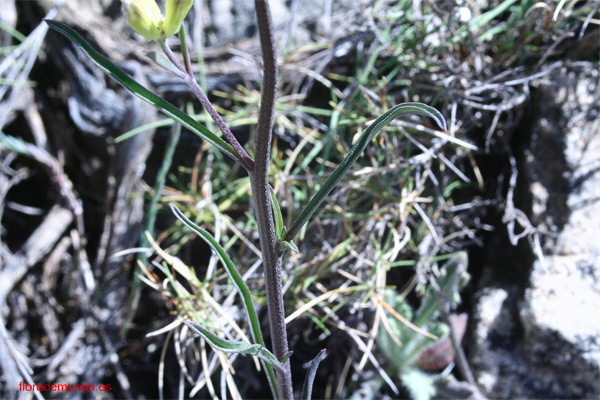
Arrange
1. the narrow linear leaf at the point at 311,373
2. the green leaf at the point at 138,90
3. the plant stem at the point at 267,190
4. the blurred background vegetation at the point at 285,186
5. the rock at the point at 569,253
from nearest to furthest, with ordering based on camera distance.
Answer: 1. the plant stem at the point at 267,190
2. the green leaf at the point at 138,90
3. the narrow linear leaf at the point at 311,373
4. the rock at the point at 569,253
5. the blurred background vegetation at the point at 285,186

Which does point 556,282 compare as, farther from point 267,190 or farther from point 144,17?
point 144,17

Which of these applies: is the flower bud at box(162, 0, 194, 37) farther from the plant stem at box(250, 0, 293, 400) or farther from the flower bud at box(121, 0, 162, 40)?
the plant stem at box(250, 0, 293, 400)

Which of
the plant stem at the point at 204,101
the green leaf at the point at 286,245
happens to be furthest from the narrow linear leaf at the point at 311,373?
the plant stem at the point at 204,101

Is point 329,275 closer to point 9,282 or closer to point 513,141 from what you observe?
point 513,141

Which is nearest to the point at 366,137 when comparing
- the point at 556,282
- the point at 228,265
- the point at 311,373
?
the point at 228,265

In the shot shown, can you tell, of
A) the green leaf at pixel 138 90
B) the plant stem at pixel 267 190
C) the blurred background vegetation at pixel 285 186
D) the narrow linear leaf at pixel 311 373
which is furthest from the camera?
the blurred background vegetation at pixel 285 186

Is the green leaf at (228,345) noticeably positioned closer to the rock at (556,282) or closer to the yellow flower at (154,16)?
the yellow flower at (154,16)

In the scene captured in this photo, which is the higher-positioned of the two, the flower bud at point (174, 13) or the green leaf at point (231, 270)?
the flower bud at point (174, 13)
